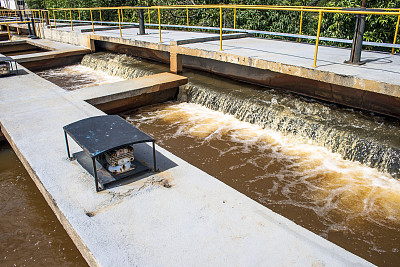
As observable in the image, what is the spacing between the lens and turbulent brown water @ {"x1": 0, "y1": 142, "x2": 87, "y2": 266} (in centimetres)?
355

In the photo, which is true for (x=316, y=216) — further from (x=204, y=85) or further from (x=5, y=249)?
(x=204, y=85)

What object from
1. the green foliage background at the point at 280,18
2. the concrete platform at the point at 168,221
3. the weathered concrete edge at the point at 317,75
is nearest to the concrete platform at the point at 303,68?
the weathered concrete edge at the point at 317,75

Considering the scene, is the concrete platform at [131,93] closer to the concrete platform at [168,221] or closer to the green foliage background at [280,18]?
the concrete platform at [168,221]

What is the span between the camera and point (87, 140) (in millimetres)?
3578

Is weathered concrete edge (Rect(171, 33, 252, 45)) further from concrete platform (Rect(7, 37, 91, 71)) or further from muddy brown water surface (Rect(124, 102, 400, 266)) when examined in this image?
concrete platform (Rect(7, 37, 91, 71))

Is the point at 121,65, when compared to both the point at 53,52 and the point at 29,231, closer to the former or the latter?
the point at 53,52

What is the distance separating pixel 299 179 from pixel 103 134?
3127 millimetres

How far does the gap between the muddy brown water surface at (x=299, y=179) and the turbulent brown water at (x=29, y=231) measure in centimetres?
242

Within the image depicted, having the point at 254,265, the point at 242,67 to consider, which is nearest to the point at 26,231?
the point at 254,265

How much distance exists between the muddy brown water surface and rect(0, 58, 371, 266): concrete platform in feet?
3.87

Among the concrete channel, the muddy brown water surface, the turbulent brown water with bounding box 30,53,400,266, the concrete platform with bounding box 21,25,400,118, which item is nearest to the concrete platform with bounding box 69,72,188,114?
the turbulent brown water with bounding box 30,53,400,266

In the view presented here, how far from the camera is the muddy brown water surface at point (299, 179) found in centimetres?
404

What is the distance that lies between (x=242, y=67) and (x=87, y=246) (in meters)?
7.10

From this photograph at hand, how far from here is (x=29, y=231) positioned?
3973 millimetres
